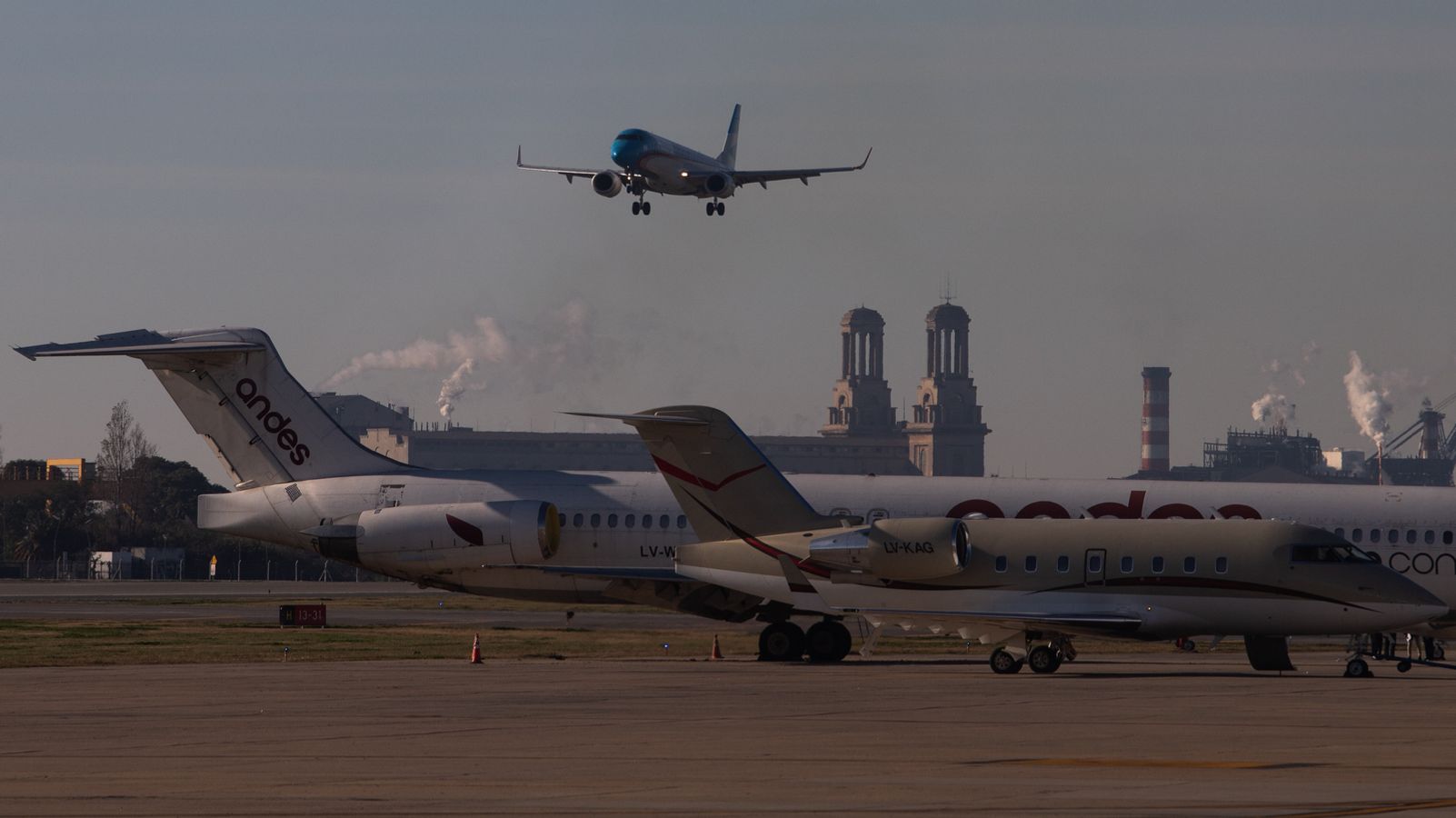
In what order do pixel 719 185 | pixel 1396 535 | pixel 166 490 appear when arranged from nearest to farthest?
1. pixel 1396 535
2. pixel 719 185
3. pixel 166 490

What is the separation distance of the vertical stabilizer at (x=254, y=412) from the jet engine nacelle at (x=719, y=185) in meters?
32.5

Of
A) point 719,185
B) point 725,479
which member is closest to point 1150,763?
point 725,479

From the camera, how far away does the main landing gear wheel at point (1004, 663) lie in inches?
1363

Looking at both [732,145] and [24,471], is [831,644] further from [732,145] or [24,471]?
[24,471]

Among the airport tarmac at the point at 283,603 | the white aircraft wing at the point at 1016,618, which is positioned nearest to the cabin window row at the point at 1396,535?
the white aircraft wing at the point at 1016,618

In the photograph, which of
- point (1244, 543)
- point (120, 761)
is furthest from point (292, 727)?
point (1244, 543)

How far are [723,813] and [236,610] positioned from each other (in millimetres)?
50595

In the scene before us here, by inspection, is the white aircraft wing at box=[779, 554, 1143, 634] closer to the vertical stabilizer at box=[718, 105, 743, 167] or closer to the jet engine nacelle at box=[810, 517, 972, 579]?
the jet engine nacelle at box=[810, 517, 972, 579]

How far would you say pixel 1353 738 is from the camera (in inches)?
859

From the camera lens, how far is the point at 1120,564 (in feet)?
115

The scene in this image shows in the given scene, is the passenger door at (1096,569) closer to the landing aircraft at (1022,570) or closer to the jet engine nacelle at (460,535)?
the landing aircraft at (1022,570)

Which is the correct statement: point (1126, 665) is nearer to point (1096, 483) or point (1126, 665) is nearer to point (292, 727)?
point (1096, 483)

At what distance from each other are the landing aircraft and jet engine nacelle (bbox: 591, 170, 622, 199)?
119 ft

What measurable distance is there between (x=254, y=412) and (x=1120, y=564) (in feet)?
64.8
